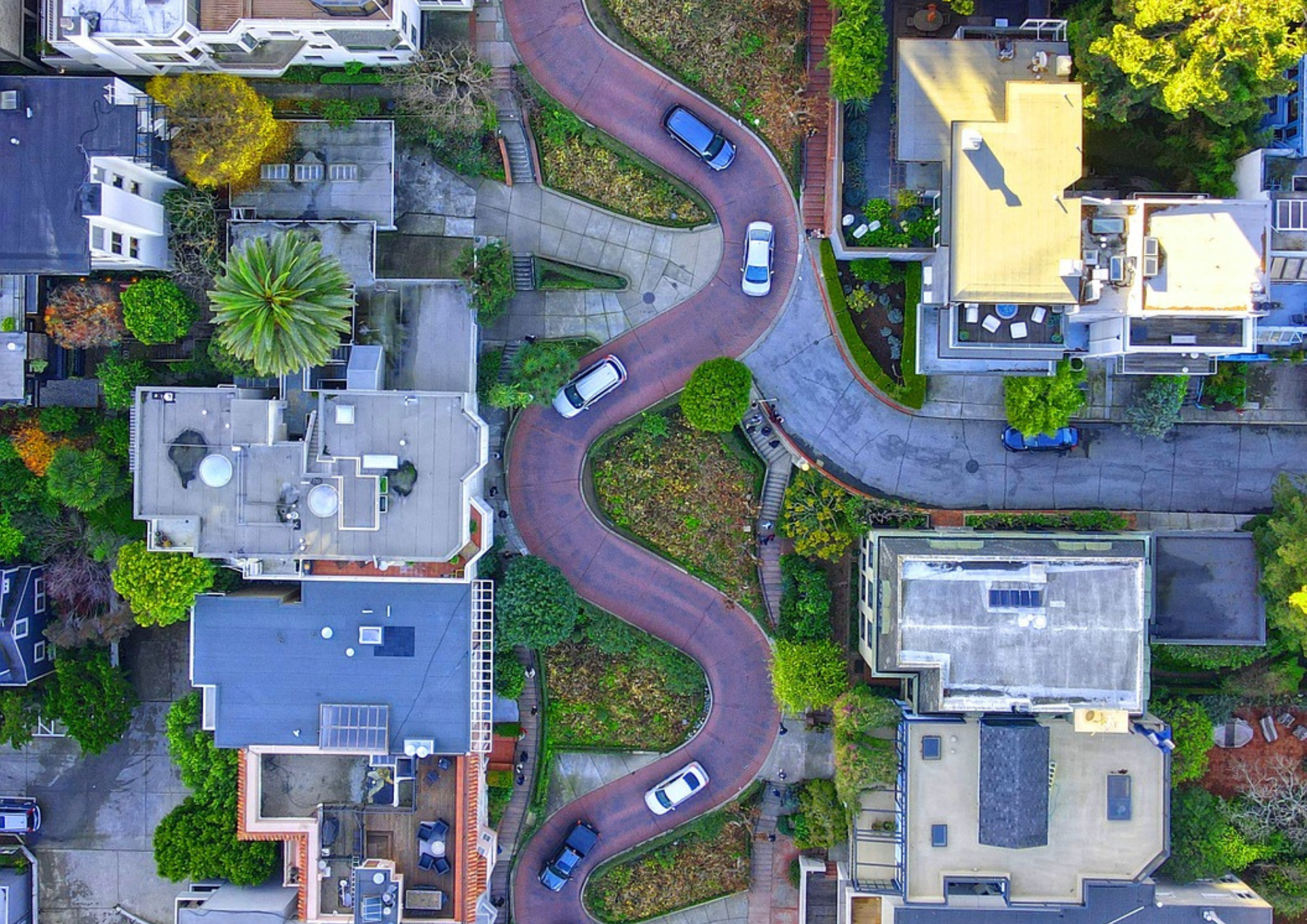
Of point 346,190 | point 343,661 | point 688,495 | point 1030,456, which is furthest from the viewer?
point 688,495

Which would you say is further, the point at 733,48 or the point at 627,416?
the point at 627,416

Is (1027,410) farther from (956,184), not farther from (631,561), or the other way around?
(631,561)

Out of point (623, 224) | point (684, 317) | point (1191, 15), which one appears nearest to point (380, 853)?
point (684, 317)

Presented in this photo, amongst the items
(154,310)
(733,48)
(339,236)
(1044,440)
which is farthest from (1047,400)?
(154,310)

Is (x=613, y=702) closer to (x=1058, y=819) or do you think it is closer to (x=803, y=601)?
(x=803, y=601)

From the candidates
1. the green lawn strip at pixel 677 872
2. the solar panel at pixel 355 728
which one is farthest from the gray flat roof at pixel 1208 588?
the solar panel at pixel 355 728

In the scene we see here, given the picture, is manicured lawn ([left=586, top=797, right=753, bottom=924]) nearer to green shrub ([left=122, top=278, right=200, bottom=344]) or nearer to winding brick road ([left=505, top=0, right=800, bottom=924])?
winding brick road ([left=505, top=0, right=800, bottom=924])

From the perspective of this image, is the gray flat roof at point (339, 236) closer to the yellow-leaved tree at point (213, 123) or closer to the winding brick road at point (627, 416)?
the yellow-leaved tree at point (213, 123)
